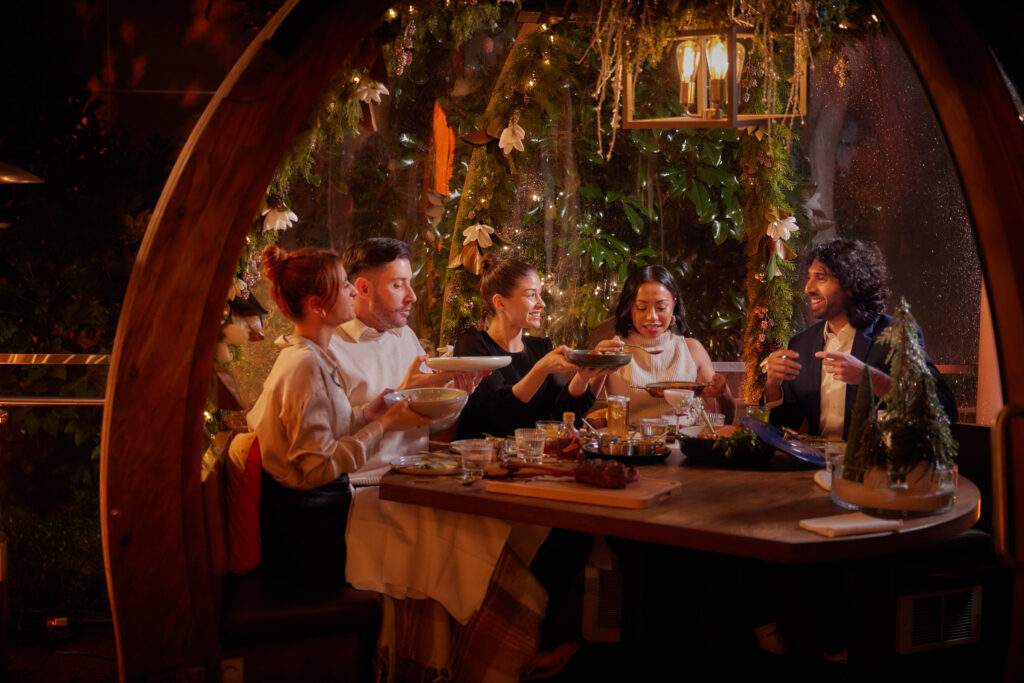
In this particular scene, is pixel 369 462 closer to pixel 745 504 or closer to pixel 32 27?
pixel 745 504

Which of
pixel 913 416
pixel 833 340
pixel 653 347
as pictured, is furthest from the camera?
pixel 653 347

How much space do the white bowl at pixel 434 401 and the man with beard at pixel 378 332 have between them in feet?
0.69

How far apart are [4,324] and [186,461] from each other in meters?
1.92

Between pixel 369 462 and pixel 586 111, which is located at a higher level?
pixel 586 111

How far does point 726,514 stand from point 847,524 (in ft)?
1.03

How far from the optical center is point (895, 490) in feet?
7.81

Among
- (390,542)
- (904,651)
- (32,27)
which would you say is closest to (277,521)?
(390,542)

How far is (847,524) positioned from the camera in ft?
7.33

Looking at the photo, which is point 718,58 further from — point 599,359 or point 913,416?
point 913,416

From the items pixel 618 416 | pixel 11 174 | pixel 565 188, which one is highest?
pixel 565 188

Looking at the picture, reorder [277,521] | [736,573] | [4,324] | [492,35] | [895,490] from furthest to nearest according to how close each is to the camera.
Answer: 1. [492,35]
2. [4,324]
3. [736,573]
4. [277,521]
5. [895,490]

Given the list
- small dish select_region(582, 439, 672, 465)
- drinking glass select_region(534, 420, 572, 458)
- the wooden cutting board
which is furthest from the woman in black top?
the wooden cutting board

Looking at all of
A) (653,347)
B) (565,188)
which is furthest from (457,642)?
(565,188)

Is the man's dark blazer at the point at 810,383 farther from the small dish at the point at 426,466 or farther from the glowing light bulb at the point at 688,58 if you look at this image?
the small dish at the point at 426,466
